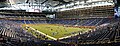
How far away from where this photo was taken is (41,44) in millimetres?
21203

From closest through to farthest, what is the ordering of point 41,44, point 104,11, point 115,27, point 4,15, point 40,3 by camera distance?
point 41,44
point 115,27
point 104,11
point 4,15
point 40,3

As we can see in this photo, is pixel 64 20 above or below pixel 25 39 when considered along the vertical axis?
below

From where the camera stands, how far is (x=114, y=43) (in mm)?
21234

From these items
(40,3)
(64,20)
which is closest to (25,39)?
(64,20)

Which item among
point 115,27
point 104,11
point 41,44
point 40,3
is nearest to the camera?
point 41,44

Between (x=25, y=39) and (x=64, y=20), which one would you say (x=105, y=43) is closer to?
(x=25, y=39)

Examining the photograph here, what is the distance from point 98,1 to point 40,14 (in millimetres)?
7346

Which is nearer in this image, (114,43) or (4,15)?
(114,43)

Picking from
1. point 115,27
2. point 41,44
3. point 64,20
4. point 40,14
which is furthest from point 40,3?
point 41,44

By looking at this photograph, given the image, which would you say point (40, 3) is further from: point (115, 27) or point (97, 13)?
point (115, 27)

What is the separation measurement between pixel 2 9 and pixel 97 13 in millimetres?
12285

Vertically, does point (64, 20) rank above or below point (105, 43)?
below

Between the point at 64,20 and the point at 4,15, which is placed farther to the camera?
the point at 4,15

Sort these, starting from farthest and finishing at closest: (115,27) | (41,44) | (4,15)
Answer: (4,15)
(115,27)
(41,44)
